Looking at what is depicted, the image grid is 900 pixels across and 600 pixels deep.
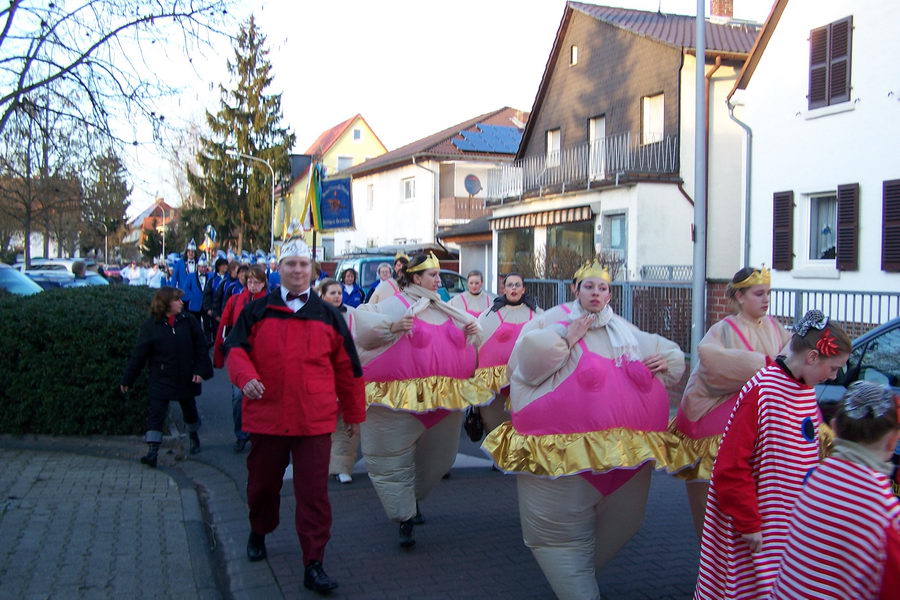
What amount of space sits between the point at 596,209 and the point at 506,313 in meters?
14.6

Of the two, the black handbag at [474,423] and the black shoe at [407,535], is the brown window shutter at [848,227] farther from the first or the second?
the black shoe at [407,535]

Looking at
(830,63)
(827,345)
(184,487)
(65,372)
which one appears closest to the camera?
(827,345)

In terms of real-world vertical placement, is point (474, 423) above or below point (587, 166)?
below

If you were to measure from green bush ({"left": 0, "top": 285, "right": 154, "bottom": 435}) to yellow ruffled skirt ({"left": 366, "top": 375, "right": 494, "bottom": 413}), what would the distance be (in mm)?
3989

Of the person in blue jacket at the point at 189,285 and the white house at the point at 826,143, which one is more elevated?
the white house at the point at 826,143

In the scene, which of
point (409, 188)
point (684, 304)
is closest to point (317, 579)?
point (684, 304)

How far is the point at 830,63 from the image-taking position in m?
15.9

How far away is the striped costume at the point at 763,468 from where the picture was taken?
11.2ft

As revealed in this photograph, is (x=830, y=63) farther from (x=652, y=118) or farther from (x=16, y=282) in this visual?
(x=16, y=282)

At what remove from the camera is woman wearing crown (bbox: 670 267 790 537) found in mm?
4266

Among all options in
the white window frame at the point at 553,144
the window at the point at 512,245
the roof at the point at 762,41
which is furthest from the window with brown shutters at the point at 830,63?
the window at the point at 512,245

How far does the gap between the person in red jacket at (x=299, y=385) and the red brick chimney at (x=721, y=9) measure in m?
24.9

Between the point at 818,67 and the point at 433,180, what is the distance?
22808mm

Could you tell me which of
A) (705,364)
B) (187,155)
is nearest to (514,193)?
(187,155)
